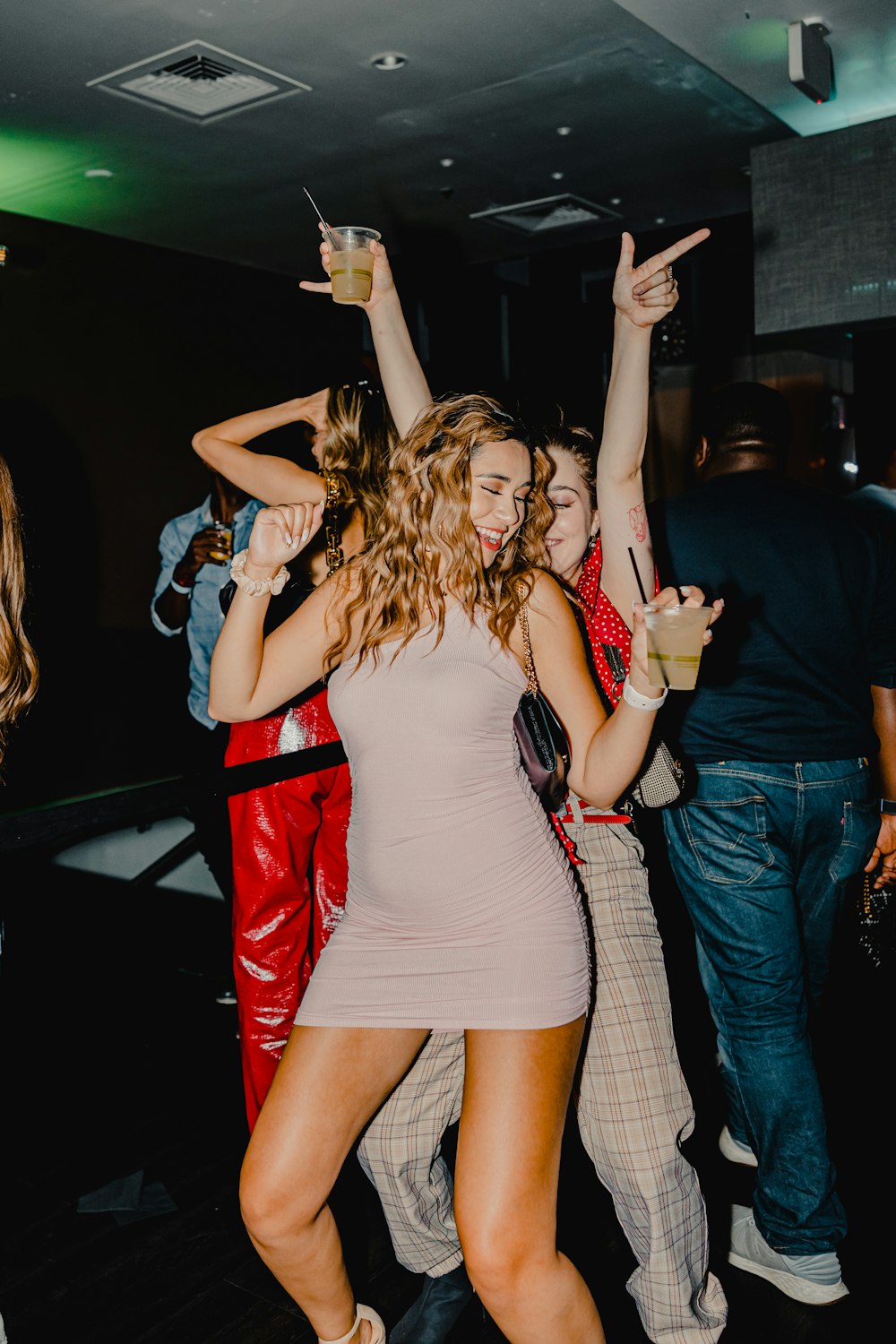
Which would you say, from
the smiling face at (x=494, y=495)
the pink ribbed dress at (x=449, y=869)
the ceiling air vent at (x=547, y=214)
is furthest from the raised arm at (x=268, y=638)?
the ceiling air vent at (x=547, y=214)

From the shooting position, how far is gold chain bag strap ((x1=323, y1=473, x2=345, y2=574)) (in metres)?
2.56

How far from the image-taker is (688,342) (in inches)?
241

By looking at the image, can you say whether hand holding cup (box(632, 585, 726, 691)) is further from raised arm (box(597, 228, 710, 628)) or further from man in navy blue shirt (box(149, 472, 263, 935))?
man in navy blue shirt (box(149, 472, 263, 935))

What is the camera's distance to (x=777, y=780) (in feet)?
7.59

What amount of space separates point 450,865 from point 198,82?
11.1 ft

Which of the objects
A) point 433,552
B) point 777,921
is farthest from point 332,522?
point 777,921

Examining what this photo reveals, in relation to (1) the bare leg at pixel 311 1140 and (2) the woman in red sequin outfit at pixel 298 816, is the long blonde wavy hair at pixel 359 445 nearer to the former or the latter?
(2) the woman in red sequin outfit at pixel 298 816

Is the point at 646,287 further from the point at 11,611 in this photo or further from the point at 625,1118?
the point at 625,1118

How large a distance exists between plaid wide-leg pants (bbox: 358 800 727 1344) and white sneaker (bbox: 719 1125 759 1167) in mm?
710

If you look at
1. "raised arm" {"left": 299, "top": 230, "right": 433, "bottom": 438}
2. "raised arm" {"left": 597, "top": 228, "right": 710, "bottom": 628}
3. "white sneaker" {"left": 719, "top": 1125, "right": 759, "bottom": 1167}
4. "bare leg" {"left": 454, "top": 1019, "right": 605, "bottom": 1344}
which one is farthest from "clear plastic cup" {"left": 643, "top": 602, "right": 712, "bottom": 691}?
"white sneaker" {"left": 719, "top": 1125, "right": 759, "bottom": 1167}

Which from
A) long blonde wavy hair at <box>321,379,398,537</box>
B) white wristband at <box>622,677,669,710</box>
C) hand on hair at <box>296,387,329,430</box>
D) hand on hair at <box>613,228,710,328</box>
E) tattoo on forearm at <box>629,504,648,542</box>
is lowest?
white wristband at <box>622,677,669,710</box>

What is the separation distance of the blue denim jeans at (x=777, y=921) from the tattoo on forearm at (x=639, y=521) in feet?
2.09

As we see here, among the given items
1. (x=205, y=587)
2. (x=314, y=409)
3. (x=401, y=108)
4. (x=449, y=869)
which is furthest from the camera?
(x=401, y=108)

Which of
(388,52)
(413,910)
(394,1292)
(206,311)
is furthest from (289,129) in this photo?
(394,1292)
